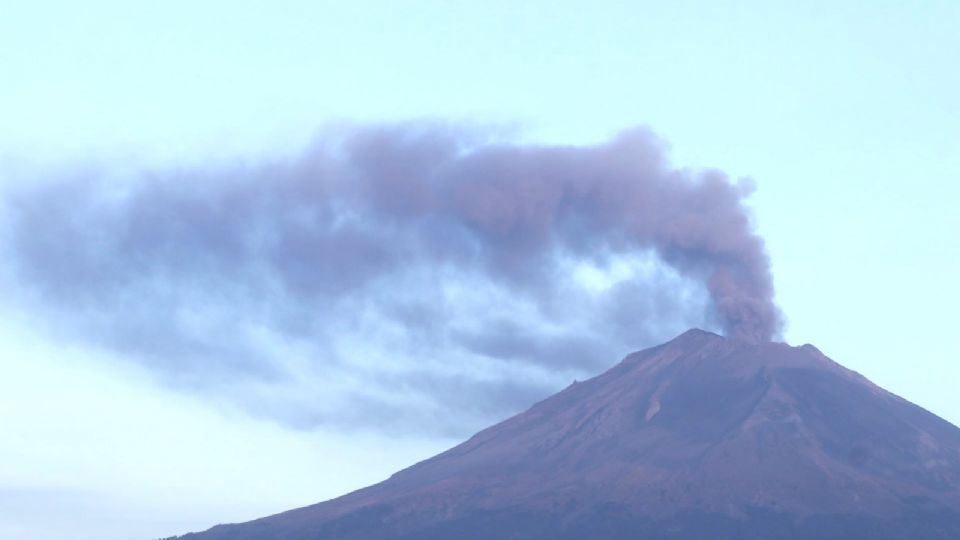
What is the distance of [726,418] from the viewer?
137875mm

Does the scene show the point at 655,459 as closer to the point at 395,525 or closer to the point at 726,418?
the point at 726,418

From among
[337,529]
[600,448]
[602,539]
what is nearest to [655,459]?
[600,448]

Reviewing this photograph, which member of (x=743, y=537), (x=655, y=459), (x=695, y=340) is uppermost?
(x=695, y=340)

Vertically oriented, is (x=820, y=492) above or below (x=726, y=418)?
below

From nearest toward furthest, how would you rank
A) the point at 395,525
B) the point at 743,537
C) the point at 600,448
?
the point at 743,537 → the point at 395,525 → the point at 600,448

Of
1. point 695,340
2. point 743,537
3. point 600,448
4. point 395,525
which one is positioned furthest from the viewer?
point 695,340

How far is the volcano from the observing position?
12131 centimetres

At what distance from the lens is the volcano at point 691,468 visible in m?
121

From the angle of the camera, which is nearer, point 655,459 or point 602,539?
point 602,539

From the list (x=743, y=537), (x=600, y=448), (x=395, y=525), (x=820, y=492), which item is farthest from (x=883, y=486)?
(x=395, y=525)

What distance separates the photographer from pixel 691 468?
12950 centimetres

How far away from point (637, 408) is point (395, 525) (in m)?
25.8

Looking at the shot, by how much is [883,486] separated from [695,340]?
29900mm

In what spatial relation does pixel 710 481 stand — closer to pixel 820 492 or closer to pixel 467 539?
pixel 820 492
